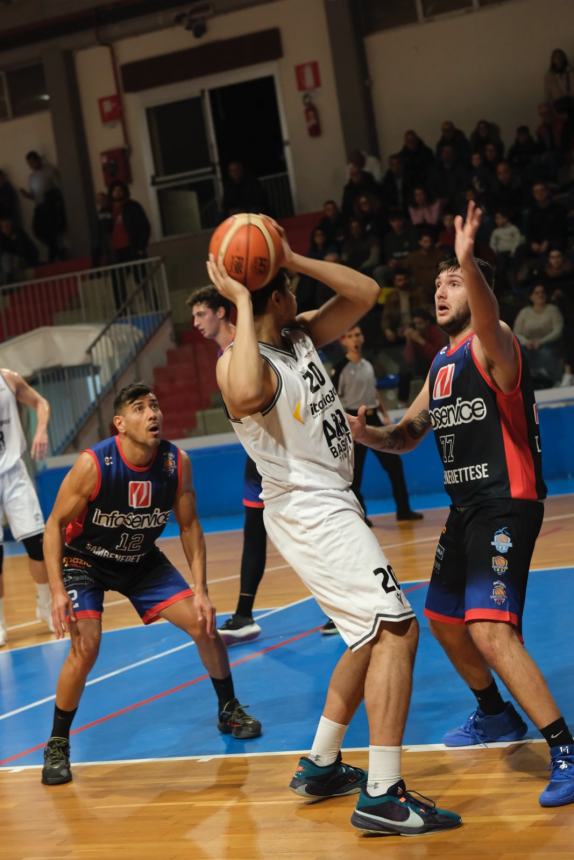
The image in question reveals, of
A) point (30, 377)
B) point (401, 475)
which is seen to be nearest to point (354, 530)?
point (401, 475)

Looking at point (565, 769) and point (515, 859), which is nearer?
point (515, 859)

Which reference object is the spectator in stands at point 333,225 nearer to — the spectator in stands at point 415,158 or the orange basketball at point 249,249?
the spectator in stands at point 415,158

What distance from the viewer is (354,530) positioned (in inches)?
169

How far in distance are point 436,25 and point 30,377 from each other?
26.5ft

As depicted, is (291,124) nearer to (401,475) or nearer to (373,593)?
(401,475)

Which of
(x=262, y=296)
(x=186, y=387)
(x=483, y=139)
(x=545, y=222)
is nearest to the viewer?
(x=262, y=296)

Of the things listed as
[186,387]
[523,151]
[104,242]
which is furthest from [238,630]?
[104,242]

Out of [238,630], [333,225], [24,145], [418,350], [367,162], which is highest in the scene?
[24,145]

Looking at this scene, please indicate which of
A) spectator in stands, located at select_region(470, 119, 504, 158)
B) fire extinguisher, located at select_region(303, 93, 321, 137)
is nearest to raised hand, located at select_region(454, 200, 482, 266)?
spectator in stands, located at select_region(470, 119, 504, 158)

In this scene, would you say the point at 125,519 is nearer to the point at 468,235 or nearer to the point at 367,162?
the point at 468,235

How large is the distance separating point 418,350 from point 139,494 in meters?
7.43

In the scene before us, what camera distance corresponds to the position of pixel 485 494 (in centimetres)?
456

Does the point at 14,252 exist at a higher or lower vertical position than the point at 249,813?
higher

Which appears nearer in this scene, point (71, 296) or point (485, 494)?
point (485, 494)
